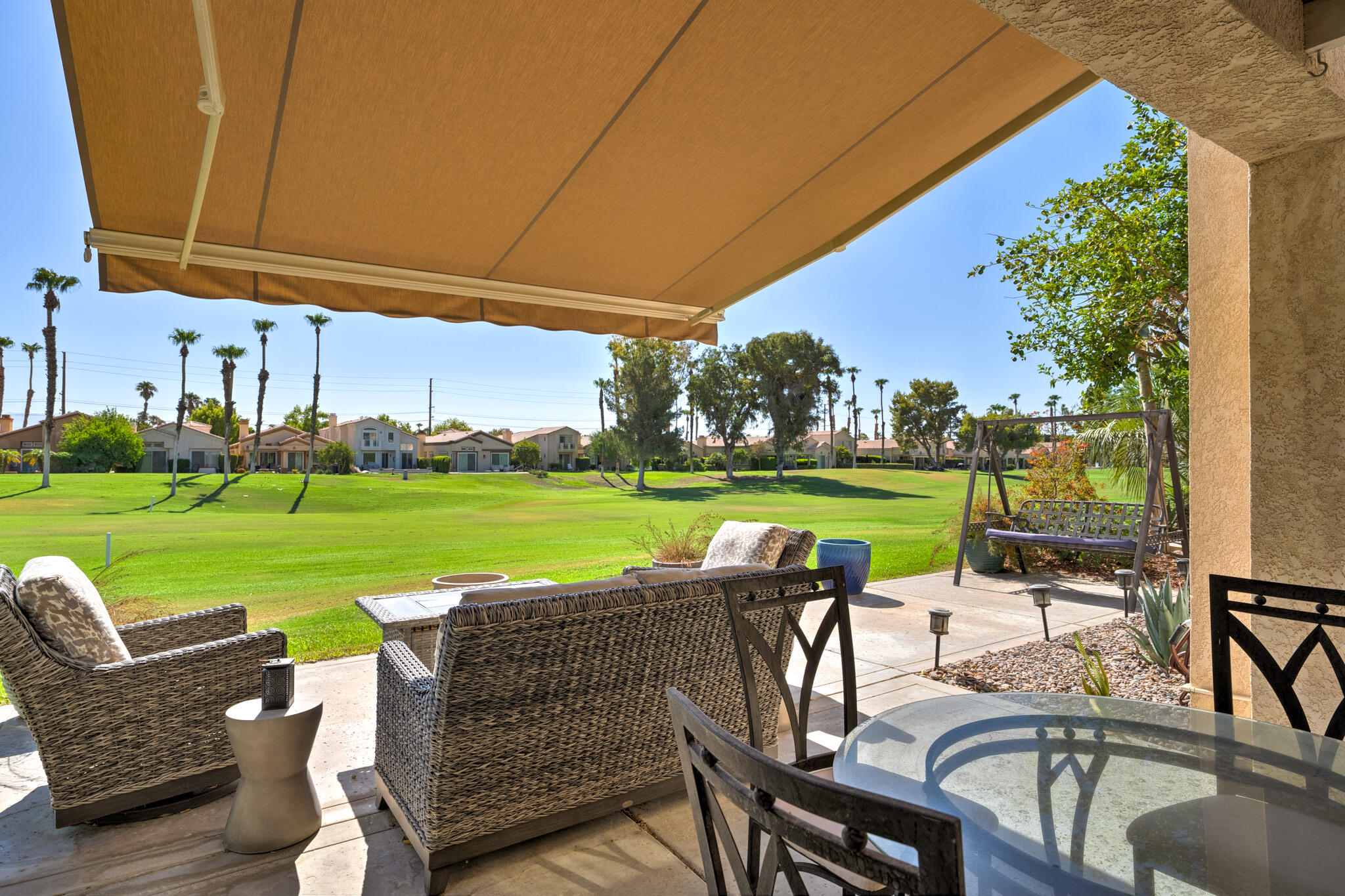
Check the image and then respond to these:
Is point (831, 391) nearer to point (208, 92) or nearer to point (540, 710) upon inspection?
point (540, 710)

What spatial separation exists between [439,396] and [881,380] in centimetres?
3727

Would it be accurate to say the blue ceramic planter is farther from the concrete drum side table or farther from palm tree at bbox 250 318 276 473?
palm tree at bbox 250 318 276 473

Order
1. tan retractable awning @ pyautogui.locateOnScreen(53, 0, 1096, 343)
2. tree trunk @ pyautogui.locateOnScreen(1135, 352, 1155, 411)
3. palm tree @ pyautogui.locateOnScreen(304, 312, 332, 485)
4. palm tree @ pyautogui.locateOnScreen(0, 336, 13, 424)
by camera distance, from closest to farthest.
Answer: tan retractable awning @ pyautogui.locateOnScreen(53, 0, 1096, 343) → tree trunk @ pyautogui.locateOnScreen(1135, 352, 1155, 411) → palm tree @ pyautogui.locateOnScreen(0, 336, 13, 424) → palm tree @ pyautogui.locateOnScreen(304, 312, 332, 485)

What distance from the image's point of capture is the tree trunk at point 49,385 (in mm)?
18766

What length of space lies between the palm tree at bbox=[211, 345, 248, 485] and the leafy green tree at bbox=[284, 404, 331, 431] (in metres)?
18.1

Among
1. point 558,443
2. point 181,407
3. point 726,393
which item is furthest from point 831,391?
point 181,407

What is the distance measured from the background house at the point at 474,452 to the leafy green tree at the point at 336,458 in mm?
8251

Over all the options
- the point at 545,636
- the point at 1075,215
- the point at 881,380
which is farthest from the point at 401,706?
the point at 881,380

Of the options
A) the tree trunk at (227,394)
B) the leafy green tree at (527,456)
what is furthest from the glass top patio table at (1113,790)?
the leafy green tree at (527,456)

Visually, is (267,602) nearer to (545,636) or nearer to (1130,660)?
(545,636)

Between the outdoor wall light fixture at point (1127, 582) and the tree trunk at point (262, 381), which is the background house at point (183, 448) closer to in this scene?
the tree trunk at point (262, 381)

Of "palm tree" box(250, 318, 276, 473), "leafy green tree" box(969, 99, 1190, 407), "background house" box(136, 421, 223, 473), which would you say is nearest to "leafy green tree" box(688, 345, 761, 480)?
"palm tree" box(250, 318, 276, 473)

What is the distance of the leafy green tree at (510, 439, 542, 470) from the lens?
41.8m

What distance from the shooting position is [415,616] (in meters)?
2.87
